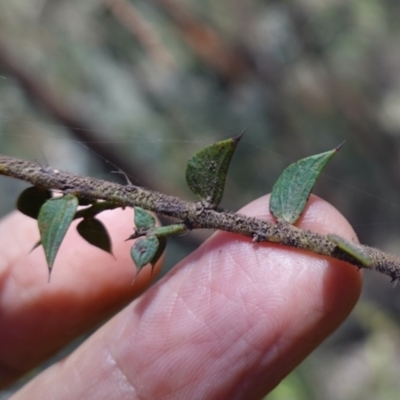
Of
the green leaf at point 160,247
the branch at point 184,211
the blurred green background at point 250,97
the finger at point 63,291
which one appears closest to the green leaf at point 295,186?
the branch at point 184,211

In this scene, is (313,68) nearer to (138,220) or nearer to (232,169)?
(232,169)

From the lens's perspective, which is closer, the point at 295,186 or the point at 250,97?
the point at 295,186

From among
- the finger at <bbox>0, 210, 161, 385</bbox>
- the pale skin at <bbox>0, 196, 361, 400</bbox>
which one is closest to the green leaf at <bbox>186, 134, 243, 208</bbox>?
the pale skin at <bbox>0, 196, 361, 400</bbox>

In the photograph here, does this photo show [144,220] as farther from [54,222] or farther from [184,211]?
[54,222]

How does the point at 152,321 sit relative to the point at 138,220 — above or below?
below

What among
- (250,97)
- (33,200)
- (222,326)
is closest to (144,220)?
(33,200)

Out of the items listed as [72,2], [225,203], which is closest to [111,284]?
[225,203]
